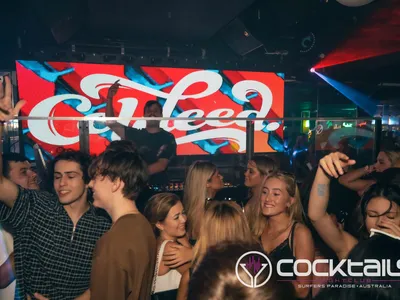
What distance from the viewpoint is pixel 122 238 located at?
1352 mm

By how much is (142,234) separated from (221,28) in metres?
4.77

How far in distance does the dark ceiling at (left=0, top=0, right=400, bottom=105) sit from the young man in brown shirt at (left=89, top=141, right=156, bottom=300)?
3075 mm

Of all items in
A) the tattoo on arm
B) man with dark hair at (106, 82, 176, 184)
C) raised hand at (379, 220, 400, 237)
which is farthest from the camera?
man with dark hair at (106, 82, 176, 184)

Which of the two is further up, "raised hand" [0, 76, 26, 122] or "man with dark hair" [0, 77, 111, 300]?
"raised hand" [0, 76, 26, 122]

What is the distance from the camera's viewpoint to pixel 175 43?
19.3 feet

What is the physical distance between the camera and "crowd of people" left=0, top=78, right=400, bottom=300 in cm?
136

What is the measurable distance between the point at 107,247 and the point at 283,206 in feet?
4.06

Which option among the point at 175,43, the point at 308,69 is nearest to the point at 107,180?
the point at 175,43

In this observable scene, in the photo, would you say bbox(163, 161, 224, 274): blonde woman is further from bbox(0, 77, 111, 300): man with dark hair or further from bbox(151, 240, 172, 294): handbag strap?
bbox(0, 77, 111, 300): man with dark hair

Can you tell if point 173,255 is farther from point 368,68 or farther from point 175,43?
point 368,68

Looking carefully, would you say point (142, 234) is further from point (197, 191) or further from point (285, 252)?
point (197, 191)

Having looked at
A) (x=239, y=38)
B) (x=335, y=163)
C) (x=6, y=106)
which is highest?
(x=239, y=38)

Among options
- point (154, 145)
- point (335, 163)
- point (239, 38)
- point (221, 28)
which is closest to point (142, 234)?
point (335, 163)

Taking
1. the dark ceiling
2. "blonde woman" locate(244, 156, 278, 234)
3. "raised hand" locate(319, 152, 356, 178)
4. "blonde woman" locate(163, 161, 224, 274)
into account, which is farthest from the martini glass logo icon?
the dark ceiling
